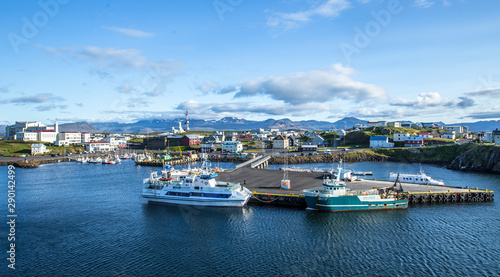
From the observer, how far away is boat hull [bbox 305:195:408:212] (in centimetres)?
3538

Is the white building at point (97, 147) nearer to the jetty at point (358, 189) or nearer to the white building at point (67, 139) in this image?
the white building at point (67, 139)

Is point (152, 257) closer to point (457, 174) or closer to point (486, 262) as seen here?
point (486, 262)

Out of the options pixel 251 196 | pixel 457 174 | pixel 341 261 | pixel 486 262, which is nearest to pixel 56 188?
pixel 251 196

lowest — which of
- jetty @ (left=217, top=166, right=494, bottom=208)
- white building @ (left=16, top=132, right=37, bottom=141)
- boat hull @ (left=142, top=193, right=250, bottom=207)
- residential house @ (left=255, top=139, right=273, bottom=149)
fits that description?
boat hull @ (left=142, top=193, right=250, bottom=207)

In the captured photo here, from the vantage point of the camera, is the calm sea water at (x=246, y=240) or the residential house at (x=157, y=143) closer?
the calm sea water at (x=246, y=240)

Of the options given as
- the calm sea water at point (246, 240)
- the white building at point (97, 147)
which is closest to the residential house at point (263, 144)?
the white building at point (97, 147)

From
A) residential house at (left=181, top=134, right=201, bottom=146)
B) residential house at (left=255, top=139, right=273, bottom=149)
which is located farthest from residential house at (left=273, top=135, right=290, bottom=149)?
residential house at (left=181, top=134, right=201, bottom=146)

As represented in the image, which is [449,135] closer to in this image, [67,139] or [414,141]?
[414,141]

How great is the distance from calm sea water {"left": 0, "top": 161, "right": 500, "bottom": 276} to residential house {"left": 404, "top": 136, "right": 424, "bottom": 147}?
65.4m

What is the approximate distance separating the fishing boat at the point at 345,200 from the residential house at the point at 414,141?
71.0 meters

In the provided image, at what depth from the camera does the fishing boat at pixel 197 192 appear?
37250mm

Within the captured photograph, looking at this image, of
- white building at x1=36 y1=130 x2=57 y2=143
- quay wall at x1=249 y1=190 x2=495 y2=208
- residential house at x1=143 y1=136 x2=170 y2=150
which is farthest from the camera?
white building at x1=36 y1=130 x2=57 y2=143

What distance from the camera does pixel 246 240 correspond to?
27250 mm

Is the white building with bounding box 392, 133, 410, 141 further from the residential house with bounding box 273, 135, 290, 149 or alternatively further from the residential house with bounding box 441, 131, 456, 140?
the residential house with bounding box 273, 135, 290, 149
